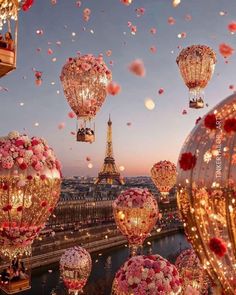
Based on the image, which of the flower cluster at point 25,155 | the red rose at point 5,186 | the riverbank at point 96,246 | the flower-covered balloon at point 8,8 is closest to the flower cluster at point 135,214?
the flower cluster at point 25,155

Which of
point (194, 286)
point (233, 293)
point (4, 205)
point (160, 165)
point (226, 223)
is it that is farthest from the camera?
point (160, 165)

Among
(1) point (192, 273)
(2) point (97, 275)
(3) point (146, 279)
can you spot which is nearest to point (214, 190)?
(3) point (146, 279)

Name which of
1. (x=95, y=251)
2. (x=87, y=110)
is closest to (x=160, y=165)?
(x=87, y=110)

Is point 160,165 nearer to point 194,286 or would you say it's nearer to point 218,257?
point 194,286

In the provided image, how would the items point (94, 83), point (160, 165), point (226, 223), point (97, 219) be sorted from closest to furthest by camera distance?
point (226, 223) → point (94, 83) → point (160, 165) → point (97, 219)

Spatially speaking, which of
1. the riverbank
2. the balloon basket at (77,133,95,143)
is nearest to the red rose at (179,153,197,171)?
the balloon basket at (77,133,95,143)

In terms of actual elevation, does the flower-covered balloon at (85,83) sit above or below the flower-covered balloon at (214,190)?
above

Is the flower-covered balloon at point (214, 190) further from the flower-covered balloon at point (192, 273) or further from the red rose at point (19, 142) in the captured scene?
the flower-covered balloon at point (192, 273)
